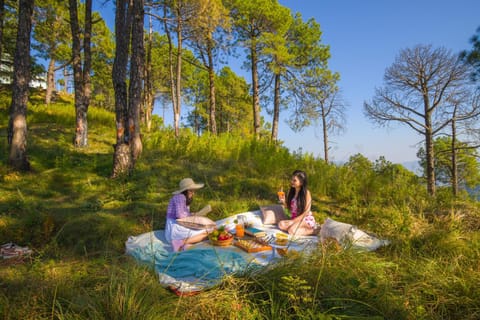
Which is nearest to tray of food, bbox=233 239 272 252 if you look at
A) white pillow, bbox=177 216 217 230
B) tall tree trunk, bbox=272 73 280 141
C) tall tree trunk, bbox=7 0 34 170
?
white pillow, bbox=177 216 217 230

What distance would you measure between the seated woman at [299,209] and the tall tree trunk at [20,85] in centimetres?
659

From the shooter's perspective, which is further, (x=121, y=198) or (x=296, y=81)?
(x=296, y=81)

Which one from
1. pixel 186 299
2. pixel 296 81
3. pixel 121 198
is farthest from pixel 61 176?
pixel 296 81

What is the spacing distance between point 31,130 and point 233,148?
26.0ft

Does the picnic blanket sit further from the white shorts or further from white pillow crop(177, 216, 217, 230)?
white pillow crop(177, 216, 217, 230)

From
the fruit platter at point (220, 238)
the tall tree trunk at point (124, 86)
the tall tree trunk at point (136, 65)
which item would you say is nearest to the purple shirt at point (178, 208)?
the fruit platter at point (220, 238)

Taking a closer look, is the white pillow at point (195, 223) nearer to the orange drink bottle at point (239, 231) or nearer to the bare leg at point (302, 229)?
the orange drink bottle at point (239, 231)

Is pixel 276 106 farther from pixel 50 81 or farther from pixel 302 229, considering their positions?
pixel 50 81

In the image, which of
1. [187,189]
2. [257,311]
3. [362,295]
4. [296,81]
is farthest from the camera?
[296,81]

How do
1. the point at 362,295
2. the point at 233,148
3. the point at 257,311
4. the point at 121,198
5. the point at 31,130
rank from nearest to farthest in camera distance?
the point at 257,311
the point at 362,295
the point at 121,198
the point at 233,148
the point at 31,130

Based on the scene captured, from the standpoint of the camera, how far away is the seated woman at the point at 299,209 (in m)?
4.96

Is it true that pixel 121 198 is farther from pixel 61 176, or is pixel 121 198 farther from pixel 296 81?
A: pixel 296 81

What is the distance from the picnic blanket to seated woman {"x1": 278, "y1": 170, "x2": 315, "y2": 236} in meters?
0.19

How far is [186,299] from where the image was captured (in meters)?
2.58
